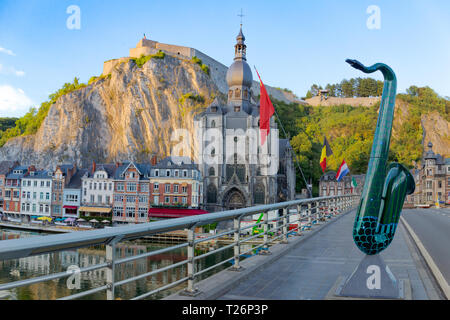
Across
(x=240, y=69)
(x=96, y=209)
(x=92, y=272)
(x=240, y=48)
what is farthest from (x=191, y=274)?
(x=240, y=48)

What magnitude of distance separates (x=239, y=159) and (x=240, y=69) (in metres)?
16.0

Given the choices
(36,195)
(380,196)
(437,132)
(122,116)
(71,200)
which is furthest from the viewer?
(437,132)

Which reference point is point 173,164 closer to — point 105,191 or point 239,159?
point 105,191

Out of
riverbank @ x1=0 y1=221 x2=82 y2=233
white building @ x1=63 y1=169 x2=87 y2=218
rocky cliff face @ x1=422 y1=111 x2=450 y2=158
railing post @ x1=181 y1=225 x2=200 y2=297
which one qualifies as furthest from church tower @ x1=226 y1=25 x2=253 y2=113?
railing post @ x1=181 y1=225 x2=200 y2=297

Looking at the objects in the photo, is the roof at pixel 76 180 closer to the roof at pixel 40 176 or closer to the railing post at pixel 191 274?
the roof at pixel 40 176

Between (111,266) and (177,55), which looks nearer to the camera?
(111,266)

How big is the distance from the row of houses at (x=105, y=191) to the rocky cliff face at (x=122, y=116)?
1778 centimetres

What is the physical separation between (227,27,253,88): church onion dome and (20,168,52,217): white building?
33099 mm

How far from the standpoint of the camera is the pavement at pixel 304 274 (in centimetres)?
548

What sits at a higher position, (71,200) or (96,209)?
(71,200)

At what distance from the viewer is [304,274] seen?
22.4ft

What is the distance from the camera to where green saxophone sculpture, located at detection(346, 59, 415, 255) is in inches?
210

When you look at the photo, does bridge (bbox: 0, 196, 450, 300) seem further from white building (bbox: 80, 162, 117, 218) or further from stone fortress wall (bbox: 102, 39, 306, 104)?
stone fortress wall (bbox: 102, 39, 306, 104)
